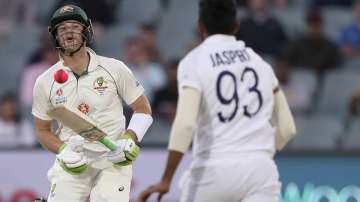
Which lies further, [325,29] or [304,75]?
[325,29]

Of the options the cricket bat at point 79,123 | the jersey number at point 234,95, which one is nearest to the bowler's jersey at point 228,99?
the jersey number at point 234,95

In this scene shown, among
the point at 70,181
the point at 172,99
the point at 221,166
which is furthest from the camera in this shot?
the point at 172,99

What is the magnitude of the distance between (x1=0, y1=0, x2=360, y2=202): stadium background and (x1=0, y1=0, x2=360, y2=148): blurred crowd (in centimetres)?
2

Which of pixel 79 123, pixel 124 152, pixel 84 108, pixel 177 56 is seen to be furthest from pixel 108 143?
pixel 177 56

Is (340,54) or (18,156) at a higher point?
(340,54)

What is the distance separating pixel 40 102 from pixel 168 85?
5046mm

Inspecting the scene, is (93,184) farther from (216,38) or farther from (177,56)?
(177,56)

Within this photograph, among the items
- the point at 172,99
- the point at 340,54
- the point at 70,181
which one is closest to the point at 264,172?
the point at 70,181

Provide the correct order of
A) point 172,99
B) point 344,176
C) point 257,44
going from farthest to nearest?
point 257,44 → point 172,99 → point 344,176

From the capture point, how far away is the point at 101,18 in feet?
43.9

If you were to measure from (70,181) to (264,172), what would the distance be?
4.92 feet

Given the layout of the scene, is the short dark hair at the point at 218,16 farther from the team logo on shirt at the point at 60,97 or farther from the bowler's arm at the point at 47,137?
the bowler's arm at the point at 47,137

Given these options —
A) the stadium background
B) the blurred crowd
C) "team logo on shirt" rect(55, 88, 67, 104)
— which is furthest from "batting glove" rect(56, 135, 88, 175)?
the blurred crowd

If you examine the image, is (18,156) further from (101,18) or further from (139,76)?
(101,18)
